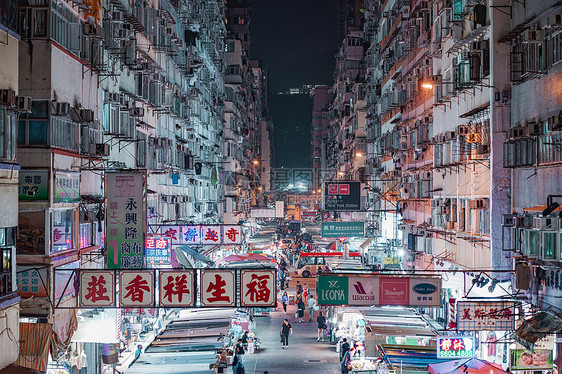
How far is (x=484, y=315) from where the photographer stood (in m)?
16.0

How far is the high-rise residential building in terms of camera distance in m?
12.2

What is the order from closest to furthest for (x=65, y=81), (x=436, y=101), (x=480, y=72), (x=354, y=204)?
(x=65, y=81) < (x=480, y=72) < (x=436, y=101) < (x=354, y=204)

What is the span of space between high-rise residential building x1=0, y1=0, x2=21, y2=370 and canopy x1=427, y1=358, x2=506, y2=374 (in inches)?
373

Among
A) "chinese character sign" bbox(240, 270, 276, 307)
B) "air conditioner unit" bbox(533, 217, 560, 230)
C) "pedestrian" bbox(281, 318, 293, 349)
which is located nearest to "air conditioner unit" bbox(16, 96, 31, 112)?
"chinese character sign" bbox(240, 270, 276, 307)

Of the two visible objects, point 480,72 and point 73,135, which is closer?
point 73,135

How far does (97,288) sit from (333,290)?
5.33m

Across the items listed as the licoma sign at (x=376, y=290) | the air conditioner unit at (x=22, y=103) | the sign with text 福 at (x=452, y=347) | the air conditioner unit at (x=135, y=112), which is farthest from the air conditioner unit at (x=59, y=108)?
the sign with text 福 at (x=452, y=347)

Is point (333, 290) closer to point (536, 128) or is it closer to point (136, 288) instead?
point (136, 288)

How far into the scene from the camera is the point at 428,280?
51.5ft

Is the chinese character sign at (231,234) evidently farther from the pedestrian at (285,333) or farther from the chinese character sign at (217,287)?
the chinese character sign at (217,287)

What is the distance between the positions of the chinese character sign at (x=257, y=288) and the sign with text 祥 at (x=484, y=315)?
4.54 meters

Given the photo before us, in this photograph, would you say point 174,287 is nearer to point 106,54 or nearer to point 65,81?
point 65,81

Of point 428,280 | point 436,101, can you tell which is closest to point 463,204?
point 436,101

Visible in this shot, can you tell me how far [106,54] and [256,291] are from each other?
905cm
